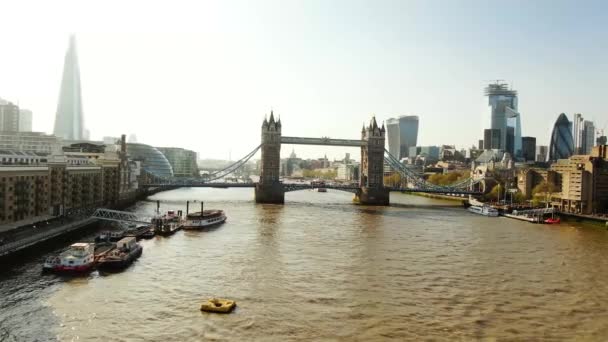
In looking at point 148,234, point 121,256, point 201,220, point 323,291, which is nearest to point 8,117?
point 201,220

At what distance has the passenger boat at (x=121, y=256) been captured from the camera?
3634cm

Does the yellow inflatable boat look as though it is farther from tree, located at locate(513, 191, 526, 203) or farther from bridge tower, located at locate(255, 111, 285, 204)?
tree, located at locate(513, 191, 526, 203)

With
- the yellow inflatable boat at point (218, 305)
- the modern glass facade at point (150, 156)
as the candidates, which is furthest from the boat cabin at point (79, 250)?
the modern glass facade at point (150, 156)

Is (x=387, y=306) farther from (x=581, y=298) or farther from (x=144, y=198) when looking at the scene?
(x=144, y=198)

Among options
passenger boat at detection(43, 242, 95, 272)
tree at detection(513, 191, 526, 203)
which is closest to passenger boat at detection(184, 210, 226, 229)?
passenger boat at detection(43, 242, 95, 272)

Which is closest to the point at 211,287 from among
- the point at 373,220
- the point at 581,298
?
the point at 581,298

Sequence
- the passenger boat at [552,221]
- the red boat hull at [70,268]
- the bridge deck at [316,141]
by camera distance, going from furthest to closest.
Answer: the bridge deck at [316,141]
the passenger boat at [552,221]
the red boat hull at [70,268]

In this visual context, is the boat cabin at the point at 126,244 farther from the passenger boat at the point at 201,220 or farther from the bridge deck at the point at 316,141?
the bridge deck at the point at 316,141

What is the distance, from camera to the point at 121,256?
37500 millimetres

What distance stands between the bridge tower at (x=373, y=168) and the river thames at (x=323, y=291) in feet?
143

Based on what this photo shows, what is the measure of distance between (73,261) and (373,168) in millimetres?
72881

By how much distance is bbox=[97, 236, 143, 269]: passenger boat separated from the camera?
3634 cm

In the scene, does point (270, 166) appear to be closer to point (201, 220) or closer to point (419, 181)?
point (419, 181)

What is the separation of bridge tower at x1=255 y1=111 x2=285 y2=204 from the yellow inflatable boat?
66.3m
